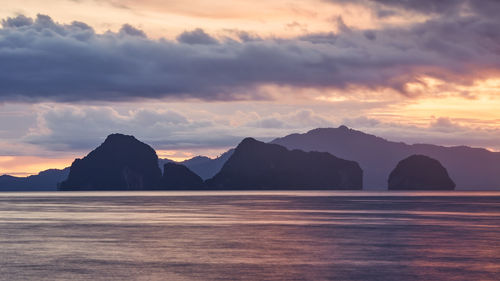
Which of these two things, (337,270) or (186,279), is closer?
(186,279)

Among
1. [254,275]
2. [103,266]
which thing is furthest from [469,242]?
[103,266]

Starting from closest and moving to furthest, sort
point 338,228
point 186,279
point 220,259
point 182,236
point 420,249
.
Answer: point 186,279, point 220,259, point 420,249, point 182,236, point 338,228

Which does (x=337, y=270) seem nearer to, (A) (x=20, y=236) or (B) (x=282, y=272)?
(B) (x=282, y=272)

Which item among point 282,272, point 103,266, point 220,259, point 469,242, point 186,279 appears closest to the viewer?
point 186,279

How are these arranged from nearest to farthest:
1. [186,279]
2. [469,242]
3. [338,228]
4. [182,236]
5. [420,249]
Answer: [186,279] → [420,249] → [469,242] → [182,236] → [338,228]

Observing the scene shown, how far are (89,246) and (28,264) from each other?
43.1ft

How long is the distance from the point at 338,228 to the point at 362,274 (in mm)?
42070

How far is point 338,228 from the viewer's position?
3401 inches

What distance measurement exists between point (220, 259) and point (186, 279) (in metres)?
10.2

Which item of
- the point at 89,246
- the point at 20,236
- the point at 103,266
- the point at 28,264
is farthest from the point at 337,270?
the point at 20,236

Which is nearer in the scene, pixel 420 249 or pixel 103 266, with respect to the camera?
pixel 103 266

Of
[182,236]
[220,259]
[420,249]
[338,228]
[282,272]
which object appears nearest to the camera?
[282,272]

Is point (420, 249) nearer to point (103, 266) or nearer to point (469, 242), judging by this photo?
point (469, 242)

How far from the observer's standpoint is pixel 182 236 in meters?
72.8
